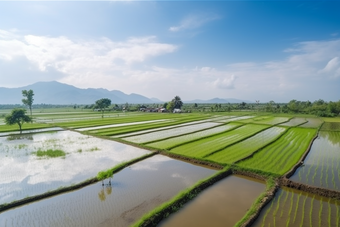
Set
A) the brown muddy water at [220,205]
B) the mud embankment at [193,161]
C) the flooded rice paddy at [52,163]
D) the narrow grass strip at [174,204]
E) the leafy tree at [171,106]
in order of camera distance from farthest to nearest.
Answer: the leafy tree at [171,106]
the mud embankment at [193,161]
the flooded rice paddy at [52,163]
the brown muddy water at [220,205]
the narrow grass strip at [174,204]

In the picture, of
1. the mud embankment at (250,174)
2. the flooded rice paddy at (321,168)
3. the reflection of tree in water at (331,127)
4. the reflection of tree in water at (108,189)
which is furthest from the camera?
the reflection of tree in water at (331,127)

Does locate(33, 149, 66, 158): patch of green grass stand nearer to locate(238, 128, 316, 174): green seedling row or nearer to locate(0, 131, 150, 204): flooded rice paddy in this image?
locate(0, 131, 150, 204): flooded rice paddy

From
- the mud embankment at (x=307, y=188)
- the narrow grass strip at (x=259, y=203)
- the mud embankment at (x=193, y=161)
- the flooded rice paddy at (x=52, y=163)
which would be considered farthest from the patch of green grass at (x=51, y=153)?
the mud embankment at (x=307, y=188)

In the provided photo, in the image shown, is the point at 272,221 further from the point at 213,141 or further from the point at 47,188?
the point at 213,141

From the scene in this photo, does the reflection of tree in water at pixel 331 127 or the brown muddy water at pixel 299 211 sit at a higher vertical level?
the reflection of tree in water at pixel 331 127

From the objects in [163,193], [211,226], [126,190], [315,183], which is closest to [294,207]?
[315,183]

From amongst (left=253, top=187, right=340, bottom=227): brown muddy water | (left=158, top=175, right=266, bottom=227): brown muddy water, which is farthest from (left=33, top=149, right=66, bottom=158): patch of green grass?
(left=253, top=187, right=340, bottom=227): brown muddy water

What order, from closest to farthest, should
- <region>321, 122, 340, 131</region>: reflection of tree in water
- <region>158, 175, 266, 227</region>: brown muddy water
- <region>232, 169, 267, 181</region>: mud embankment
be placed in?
<region>158, 175, 266, 227</region>: brown muddy water
<region>232, 169, 267, 181</region>: mud embankment
<region>321, 122, 340, 131</region>: reflection of tree in water

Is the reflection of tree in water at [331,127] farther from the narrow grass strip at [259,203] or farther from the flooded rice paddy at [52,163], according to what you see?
the flooded rice paddy at [52,163]
